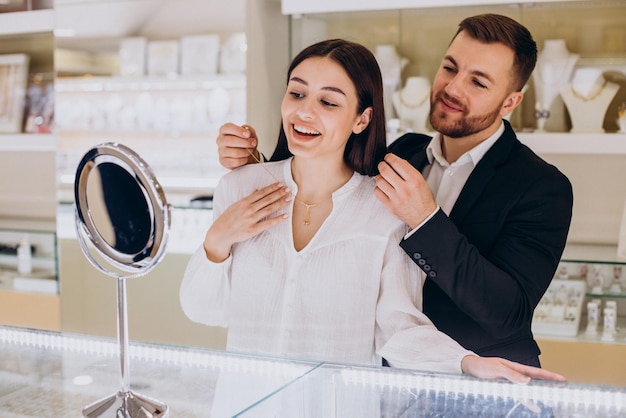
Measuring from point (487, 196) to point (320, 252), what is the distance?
1.39ft

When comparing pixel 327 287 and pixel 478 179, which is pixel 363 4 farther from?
pixel 327 287

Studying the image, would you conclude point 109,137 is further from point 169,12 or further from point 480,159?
point 480,159

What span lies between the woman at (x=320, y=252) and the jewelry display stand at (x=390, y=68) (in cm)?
150

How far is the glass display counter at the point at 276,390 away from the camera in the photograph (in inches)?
38.0

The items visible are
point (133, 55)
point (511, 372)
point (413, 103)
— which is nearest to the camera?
point (511, 372)

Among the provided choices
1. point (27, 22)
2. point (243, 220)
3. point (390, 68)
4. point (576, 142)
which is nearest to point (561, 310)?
point (576, 142)

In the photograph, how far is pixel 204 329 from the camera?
336 cm

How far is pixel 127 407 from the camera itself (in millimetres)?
996

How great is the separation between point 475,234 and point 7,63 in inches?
128

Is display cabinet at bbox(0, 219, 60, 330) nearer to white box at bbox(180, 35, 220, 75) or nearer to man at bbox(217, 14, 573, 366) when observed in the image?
white box at bbox(180, 35, 220, 75)

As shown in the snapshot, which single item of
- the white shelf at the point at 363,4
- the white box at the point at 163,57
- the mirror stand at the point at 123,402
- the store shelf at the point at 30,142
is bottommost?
the mirror stand at the point at 123,402

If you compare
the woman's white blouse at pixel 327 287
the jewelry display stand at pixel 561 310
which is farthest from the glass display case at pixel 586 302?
the woman's white blouse at pixel 327 287

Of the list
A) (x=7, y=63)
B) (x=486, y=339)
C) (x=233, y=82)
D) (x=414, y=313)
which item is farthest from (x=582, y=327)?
(x=7, y=63)

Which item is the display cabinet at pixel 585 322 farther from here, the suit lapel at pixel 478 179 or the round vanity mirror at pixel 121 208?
the round vanity mirror at pixel 121 208
